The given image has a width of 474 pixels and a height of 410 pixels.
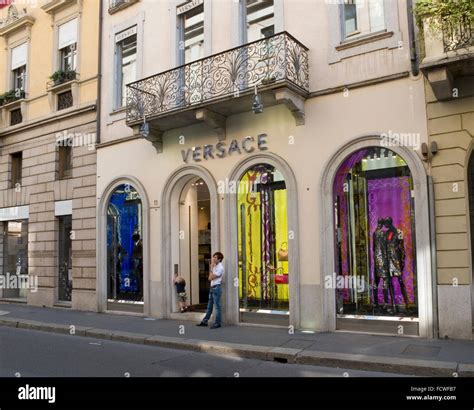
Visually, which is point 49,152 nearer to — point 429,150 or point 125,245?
point 125,245

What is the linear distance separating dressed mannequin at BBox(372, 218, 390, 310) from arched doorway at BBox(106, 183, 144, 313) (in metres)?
6.44

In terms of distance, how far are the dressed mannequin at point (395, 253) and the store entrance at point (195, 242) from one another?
5.15 m

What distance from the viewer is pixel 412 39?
9172mm

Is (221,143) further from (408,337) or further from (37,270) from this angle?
(37,270)

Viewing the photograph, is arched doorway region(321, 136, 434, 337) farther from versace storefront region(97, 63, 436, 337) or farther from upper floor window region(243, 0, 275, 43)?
upper floor window region(243, 0, 275, 43)

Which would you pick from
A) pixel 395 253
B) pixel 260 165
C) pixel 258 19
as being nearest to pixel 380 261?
pixel 395 253

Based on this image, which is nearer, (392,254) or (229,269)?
(392,254)

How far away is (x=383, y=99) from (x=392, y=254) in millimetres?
3064

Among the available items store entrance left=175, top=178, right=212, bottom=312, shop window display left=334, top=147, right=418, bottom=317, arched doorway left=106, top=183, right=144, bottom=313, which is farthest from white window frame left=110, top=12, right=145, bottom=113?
shop window display left=334, top=147, right=418, bottom=317

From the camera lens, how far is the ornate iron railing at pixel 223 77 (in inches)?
392

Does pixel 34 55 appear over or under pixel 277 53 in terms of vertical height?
over

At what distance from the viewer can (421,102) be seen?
903 cm

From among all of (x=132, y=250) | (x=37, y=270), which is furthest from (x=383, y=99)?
(x=37, y=270)

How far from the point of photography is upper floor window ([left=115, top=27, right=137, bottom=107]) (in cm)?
1408
